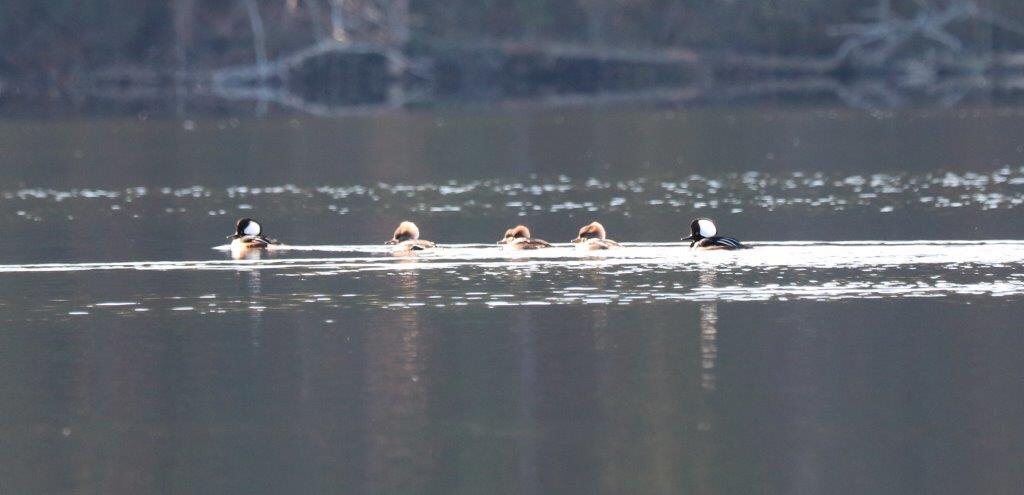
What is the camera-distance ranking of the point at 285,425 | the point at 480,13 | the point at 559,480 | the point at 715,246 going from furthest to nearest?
the point at 480,13
the point at 715,246
the point at 285,425
the point at 559,480

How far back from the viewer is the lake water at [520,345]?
1258 cm

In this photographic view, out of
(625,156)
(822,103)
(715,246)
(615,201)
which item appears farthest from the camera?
(822,103)

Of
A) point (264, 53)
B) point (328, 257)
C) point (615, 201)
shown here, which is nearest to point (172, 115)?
point (264, 53)

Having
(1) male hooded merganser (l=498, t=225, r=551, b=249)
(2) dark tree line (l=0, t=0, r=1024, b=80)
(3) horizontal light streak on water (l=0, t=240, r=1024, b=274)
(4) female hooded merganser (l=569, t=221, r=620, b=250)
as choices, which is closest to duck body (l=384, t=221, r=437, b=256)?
(3) horizontal light streak on water (l=0, t=240, r=1024, b=274)

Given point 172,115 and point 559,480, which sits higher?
point 172,115

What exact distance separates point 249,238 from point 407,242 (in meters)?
2.26

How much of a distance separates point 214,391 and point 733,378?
11.4 feet

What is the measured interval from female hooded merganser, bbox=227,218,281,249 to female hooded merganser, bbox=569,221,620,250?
3.55 m

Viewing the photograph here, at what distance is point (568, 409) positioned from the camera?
1402cm

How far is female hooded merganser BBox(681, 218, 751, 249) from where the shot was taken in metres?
22.8

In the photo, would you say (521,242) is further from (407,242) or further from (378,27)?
(378,27)

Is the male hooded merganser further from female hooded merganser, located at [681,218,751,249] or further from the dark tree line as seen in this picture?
the dark tree line

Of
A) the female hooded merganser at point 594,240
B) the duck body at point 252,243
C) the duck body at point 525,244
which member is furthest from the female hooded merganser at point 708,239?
the duck body at point 252,243

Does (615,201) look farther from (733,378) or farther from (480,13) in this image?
(480,13)
